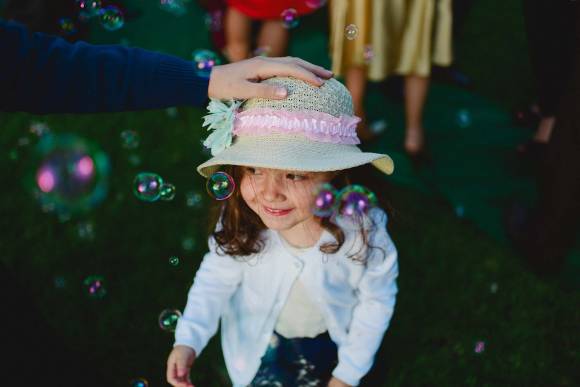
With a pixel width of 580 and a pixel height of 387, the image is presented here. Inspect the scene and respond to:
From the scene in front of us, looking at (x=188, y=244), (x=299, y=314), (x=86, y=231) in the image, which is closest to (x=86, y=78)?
(x=299, y=314)

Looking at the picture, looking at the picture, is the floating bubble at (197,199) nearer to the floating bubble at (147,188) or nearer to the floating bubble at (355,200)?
the floating bubble at (147,188)

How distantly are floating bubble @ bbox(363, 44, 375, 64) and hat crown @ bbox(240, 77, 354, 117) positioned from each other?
1608mm

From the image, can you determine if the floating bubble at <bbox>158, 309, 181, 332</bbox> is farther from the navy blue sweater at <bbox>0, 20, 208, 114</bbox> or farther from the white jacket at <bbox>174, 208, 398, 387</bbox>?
the navy blue sweater at <bbox>0, 20, 208, 114</bbox>

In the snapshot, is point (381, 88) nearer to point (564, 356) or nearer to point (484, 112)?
point (484, 112)

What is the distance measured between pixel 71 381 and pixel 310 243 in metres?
0.85

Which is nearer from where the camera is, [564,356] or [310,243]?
[310,243]

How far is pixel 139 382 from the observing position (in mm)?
2354

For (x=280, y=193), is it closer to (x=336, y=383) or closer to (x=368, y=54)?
(x=336, y=383)

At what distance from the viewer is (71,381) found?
4.91 ft

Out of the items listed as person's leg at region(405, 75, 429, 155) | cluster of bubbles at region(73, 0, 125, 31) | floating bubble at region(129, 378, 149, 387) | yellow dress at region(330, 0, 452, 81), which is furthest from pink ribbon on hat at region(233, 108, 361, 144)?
person's leg at region(405, 75, 429, 155)

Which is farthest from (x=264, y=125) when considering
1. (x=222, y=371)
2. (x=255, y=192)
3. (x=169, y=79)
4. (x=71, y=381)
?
(x=222, y=371)

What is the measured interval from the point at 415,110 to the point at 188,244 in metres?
1.73

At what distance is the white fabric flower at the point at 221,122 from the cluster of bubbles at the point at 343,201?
35cm

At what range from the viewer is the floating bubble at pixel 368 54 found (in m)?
3.12
